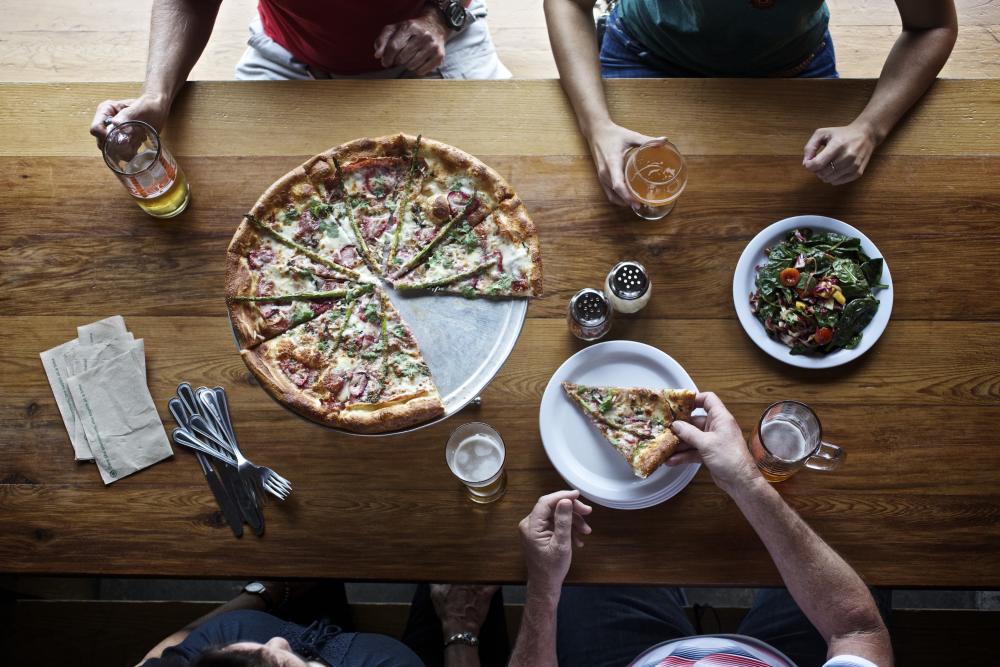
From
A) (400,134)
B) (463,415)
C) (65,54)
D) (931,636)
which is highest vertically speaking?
(400,134)

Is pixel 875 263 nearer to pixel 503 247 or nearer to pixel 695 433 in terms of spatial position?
pixel 695 433

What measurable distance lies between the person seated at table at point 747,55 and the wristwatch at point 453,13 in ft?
1.46

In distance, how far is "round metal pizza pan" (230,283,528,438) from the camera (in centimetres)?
198

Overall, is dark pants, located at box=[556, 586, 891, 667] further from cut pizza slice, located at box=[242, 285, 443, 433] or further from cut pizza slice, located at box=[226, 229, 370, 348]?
cut pizza slice, located at box=[226, 229, 370, 348]

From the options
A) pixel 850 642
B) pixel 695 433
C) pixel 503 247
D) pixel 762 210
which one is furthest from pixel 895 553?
pixel 503 247

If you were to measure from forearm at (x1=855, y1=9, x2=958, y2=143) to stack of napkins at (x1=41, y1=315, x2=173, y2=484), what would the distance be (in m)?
2.61

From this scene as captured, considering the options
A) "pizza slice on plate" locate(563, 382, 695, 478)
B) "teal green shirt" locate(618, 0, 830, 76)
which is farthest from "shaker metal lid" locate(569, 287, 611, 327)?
"teal green shirt" locate(618, 0, 830, 76)

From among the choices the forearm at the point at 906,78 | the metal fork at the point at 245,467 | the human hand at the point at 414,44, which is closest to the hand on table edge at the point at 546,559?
the metal fork at the point at 245,467

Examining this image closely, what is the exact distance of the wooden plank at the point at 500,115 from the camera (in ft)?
7.57

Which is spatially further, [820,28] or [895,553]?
[820,28]

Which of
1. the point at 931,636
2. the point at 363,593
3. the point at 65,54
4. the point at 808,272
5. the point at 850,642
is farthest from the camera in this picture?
the point at 65,54

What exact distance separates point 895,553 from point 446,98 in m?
2.15

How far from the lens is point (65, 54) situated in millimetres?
3947

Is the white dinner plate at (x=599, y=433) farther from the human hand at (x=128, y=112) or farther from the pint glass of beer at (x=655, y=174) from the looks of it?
the human hand at (x=128, y=112)
